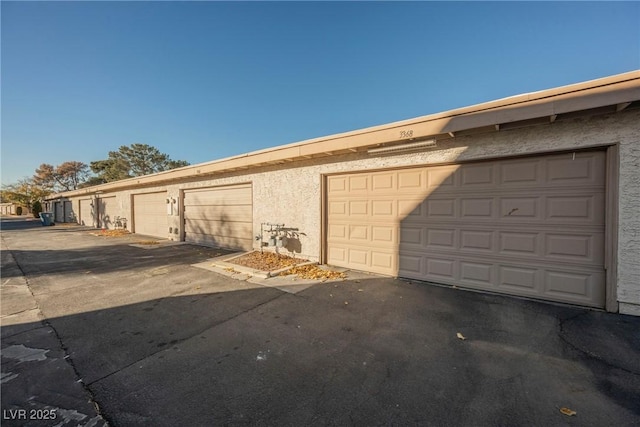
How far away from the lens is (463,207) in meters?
4.87

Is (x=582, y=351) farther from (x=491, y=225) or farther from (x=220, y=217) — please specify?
(x=220, y=217)

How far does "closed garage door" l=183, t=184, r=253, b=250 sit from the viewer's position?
28.8 feet

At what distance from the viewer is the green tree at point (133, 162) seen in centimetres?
4106

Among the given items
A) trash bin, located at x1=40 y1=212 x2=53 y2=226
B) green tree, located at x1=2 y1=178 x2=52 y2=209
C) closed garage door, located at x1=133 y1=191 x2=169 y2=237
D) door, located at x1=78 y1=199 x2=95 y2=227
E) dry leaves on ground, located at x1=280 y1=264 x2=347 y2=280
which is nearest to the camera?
dry leaves on ground, located at x1=280 y1=264 x2=347 y2=280

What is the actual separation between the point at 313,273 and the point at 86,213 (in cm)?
2533

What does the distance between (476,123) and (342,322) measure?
3.82 metres

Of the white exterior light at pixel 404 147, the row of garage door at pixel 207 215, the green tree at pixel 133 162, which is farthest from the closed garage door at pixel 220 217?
the green tree at pixel 133 162

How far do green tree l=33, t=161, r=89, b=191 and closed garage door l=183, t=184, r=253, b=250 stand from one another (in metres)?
55.7

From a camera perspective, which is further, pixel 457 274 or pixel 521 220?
pixel 457 274

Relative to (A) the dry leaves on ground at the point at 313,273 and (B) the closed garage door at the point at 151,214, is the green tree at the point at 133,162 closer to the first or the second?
(B) the closed garage door at the point at 151,214

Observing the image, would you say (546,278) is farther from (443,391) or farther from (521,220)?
(443,391)

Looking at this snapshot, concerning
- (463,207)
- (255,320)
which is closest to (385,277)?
(463,207)

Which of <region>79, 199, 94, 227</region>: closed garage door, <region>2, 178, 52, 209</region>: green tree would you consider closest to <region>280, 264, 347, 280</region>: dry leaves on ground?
<region>79, 199, 94, 227</region>: closed garage door

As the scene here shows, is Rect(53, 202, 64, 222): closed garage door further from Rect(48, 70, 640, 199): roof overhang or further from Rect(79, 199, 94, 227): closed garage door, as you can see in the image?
Rect(48, 70, 640, 199): roof overhang
